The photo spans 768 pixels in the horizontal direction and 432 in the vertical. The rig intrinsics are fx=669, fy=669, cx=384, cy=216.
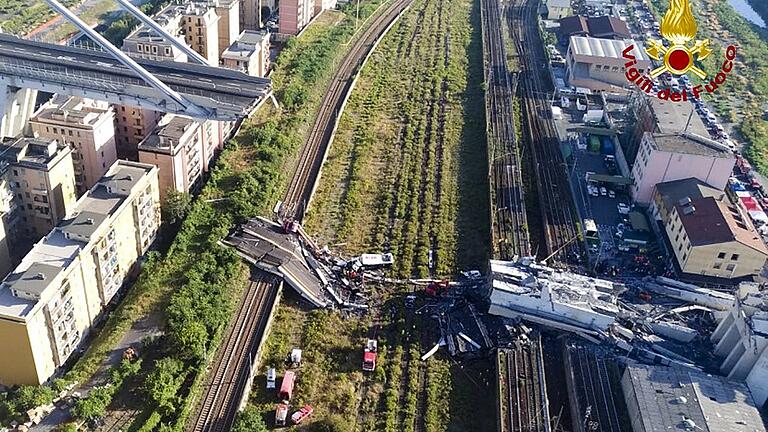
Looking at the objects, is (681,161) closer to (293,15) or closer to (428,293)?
(428,293)

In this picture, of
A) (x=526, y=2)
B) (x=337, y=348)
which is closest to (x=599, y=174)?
(x=337, y=348)

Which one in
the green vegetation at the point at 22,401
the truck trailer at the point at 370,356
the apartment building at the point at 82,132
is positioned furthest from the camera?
the apartment building at the point at 82,132

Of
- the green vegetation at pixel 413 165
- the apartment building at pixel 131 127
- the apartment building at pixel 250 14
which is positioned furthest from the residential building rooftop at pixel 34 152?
the apartment building at pixel 250 14

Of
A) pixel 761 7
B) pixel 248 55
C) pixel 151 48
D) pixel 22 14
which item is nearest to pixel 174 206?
pixel 151 48

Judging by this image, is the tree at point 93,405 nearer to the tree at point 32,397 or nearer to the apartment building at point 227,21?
the tree at point 32,397

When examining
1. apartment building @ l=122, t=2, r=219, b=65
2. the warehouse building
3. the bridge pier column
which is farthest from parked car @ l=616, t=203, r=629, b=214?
the bridge pier column

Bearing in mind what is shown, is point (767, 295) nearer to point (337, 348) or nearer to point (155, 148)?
point (337, 348)
